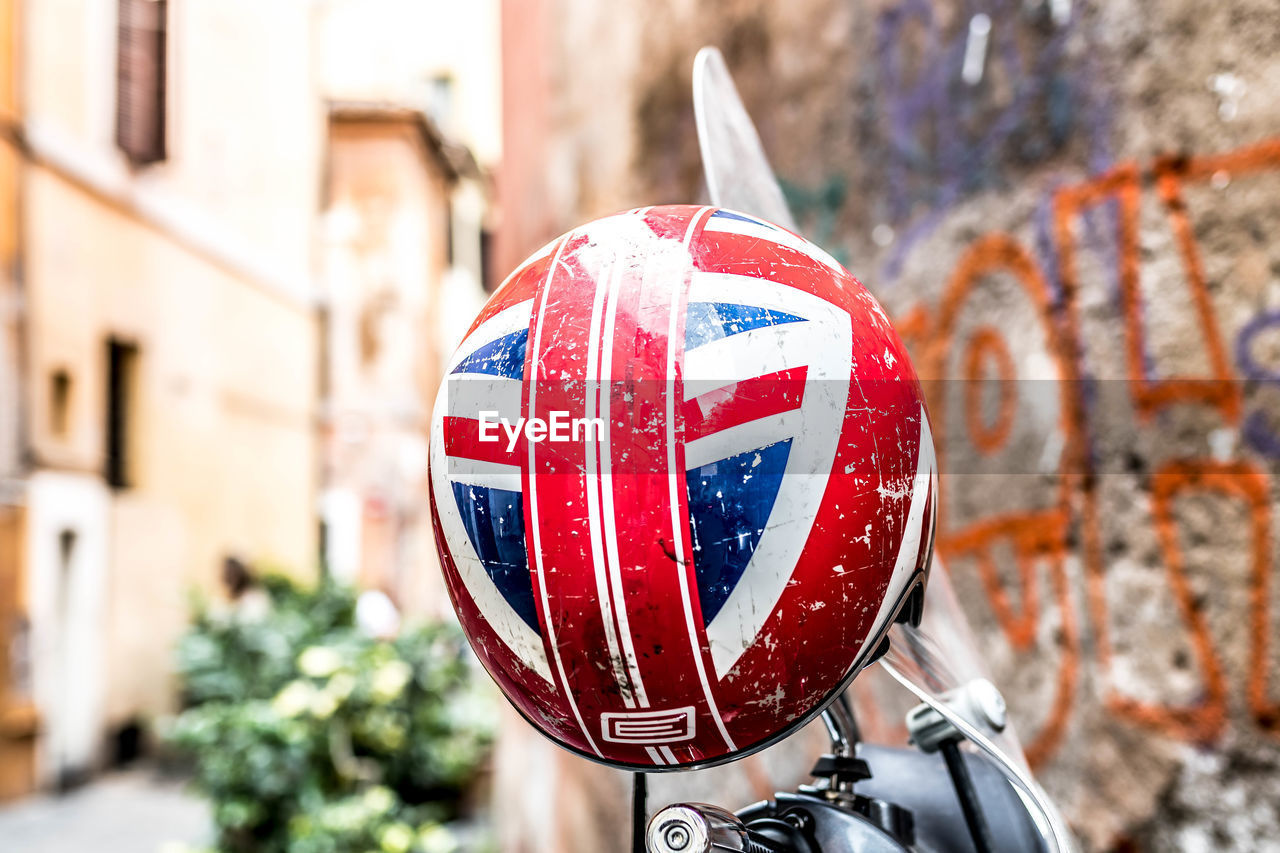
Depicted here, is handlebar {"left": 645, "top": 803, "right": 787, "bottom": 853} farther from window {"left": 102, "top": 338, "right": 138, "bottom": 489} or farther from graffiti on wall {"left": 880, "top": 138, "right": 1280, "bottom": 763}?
window {"left": 102, "top": 338, "right": 138, "bottom": 489}

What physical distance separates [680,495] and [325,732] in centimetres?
429

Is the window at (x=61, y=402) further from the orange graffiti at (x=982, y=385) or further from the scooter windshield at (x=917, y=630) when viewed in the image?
the scooter windshield at (x=917, y=630)

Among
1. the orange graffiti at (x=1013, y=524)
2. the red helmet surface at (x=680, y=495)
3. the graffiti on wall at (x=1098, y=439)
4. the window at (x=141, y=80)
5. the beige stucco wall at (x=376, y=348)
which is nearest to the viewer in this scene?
the red helmet surface at (x=680, y=495)

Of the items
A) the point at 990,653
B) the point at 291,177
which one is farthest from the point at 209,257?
the point at 990,653

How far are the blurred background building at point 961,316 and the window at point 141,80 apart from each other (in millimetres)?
29

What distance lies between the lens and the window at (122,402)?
9863mm

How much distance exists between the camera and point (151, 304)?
1021 cm

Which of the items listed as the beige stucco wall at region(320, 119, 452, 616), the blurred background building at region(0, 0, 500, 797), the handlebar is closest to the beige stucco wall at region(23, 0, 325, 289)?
the blurred background building at region(0, 0, 500, 797)

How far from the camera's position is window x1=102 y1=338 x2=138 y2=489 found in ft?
32.4

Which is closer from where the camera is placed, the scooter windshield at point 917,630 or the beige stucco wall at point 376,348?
the scooter windshield at point 917,630

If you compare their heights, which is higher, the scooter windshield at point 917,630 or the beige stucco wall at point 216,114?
the beige stucco wall at point 216,114

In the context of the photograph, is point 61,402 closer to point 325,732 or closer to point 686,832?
point 325,732

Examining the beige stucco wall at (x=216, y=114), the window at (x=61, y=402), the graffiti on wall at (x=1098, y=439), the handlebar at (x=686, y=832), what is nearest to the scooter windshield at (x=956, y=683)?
the handlebar at (x=686, y=832)

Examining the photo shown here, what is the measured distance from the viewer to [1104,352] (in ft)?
7.59
